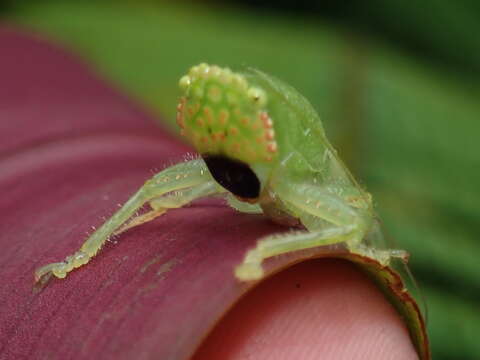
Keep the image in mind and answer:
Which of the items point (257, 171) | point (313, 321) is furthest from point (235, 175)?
point (313, 321)

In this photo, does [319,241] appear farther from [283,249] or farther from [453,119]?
[453,119]

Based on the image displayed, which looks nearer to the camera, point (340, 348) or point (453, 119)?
point (340, 348)

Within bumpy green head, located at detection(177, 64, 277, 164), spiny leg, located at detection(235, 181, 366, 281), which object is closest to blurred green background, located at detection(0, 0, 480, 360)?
spiny leg, located at detection(235, 181, 366, 281)

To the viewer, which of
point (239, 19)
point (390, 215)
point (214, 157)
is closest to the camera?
point (214, 157)

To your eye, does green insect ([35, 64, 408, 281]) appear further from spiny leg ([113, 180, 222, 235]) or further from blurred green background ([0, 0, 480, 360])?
blurred green background ([0, 0, 480, 360])

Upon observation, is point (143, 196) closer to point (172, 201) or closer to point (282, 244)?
point (172, 201)

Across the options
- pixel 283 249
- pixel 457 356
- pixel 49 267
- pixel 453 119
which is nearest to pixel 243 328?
pixel 283 249
